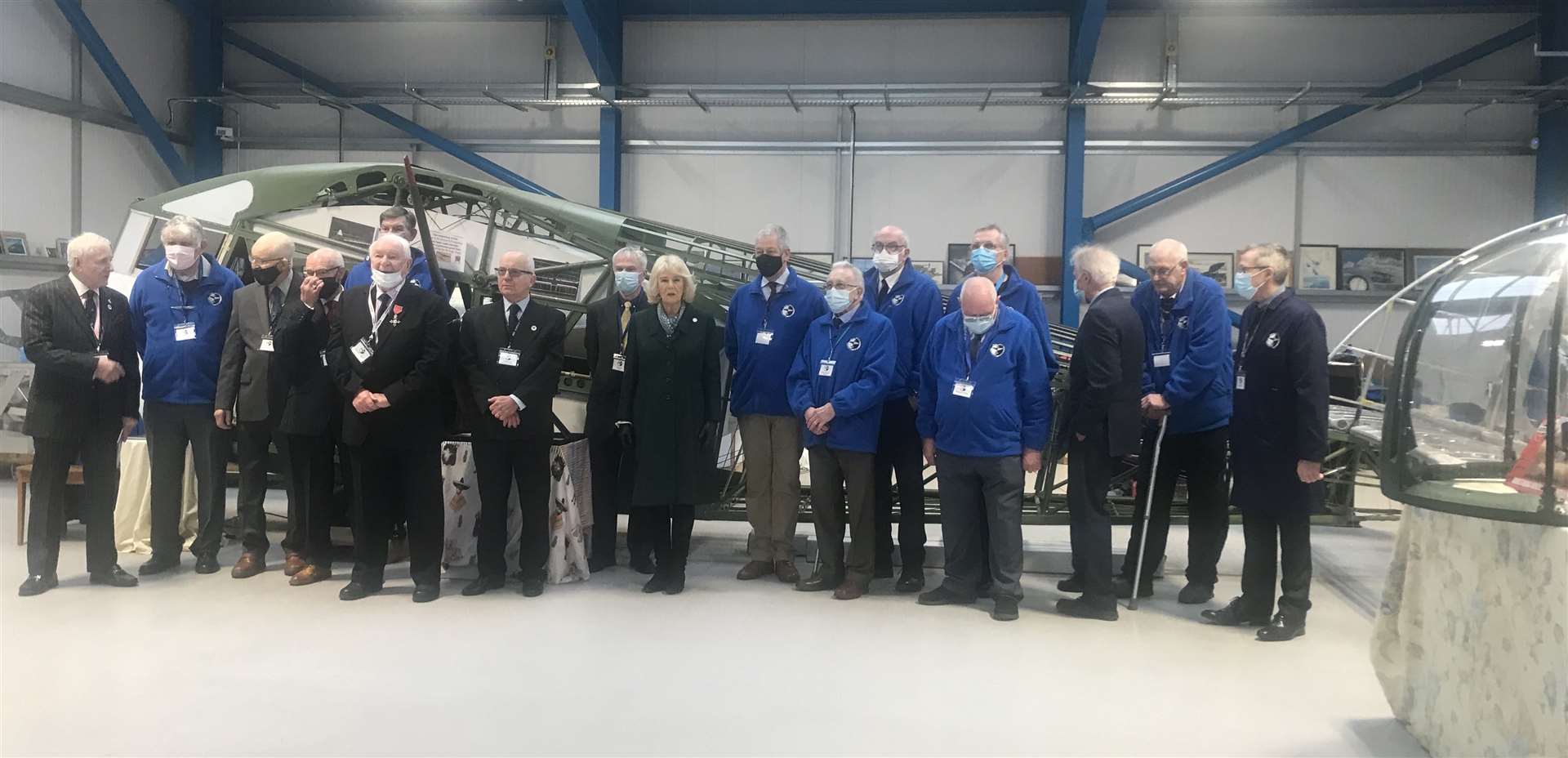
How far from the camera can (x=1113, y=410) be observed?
4.12 metres

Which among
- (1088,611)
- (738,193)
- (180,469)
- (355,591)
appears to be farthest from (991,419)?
(738,193)

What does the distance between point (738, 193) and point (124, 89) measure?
6.91 meters

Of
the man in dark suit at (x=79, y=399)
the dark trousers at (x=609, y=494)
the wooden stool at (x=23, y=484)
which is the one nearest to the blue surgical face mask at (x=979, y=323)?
the dark trousers at (x=609, y=494)

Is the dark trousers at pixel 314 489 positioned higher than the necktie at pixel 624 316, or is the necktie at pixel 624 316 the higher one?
the necktie at pixel 624 316

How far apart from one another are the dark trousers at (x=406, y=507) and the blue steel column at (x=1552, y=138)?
38.0 feet

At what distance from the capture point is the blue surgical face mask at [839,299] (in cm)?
436

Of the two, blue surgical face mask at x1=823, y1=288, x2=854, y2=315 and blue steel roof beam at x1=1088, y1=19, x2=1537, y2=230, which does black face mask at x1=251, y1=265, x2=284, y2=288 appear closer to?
blue surgical face mask at x1=823, y1=288, x2=854, y2=315

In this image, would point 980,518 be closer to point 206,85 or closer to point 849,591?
point 849,591

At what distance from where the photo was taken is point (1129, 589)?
15.3ft

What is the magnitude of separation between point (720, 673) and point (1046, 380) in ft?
6.34

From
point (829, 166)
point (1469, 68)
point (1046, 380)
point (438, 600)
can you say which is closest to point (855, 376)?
point (1046, 380)

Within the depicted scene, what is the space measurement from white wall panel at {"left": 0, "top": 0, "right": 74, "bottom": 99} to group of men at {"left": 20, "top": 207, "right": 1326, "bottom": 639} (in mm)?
7129

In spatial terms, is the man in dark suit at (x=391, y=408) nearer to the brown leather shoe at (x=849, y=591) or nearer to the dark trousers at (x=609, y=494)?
the dark trousers at (x=609, y=494)

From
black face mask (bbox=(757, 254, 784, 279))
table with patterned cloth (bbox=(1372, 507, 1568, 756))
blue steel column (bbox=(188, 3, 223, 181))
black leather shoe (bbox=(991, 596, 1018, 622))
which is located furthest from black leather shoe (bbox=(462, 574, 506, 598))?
blue steel column (bbox=(188, 3, 223, 181))
